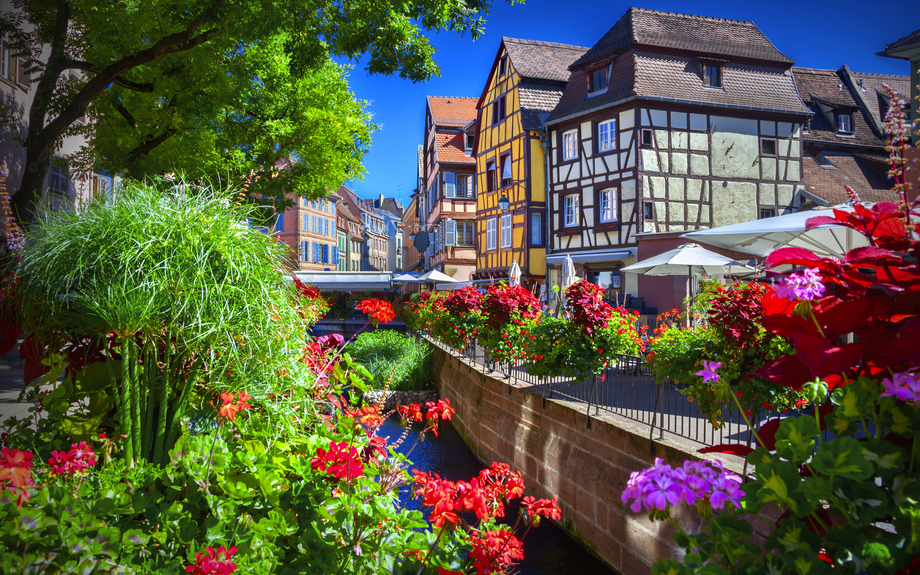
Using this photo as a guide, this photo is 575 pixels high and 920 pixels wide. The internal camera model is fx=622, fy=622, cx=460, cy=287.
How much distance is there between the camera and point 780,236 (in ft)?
25.4

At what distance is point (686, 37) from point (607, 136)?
4.78 metres

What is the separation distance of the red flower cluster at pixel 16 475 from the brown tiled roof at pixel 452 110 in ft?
124

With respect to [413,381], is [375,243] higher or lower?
higher

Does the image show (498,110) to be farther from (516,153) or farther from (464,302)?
(464,302)

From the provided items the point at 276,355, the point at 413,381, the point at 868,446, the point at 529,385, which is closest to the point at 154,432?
the point at 276,355

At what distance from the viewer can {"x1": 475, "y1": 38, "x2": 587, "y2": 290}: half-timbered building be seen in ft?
85.5

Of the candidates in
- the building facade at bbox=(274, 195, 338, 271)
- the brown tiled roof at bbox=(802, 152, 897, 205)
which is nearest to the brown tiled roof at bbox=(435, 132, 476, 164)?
the building facade at bbox=(274, 195, 338, 271)

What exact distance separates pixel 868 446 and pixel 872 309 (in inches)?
12.4

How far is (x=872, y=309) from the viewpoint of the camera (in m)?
1.34

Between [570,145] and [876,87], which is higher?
[876,87]

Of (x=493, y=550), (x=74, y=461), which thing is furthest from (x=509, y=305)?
(x=74, y=461)

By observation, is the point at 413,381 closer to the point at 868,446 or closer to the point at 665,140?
the point at 665,140

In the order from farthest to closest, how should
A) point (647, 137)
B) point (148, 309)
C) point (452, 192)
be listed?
point (452, 192) → point (647, 137) → point (148, 309)

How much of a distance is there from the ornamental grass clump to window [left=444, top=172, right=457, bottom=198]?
32.7 m
